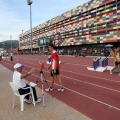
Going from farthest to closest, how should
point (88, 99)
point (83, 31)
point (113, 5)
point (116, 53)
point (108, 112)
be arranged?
point (83, 31), point (113, 5), point (116, 53), point (88, 99), point (108, 112)

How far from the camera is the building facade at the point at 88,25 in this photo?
46375mm

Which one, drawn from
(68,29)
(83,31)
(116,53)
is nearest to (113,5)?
(83,31)

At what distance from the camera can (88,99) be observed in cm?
697

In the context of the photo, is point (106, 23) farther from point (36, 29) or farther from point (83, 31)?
point (36, 29)

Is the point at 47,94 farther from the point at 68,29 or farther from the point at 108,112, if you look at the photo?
the point at 68,29

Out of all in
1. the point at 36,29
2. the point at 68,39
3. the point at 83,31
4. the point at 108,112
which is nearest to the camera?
the point at 108,112

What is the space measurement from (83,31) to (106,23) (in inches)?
413

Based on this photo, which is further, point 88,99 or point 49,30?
point 49,30

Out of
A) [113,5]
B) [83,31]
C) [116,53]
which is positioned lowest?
[116,53]

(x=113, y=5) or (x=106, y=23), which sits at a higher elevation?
(x=113, y=5)

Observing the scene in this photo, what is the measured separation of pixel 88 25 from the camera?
2191 inches

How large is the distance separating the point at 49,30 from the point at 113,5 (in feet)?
132

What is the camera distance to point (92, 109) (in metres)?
5.84

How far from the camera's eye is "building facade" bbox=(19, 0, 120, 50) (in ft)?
152
